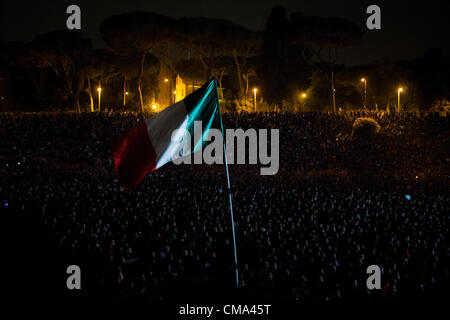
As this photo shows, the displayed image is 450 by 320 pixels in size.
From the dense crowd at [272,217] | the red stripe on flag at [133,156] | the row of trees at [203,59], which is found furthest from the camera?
the row of trees at [203,59]

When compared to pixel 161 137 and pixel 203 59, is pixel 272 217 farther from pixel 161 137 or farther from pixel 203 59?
pixel 203 59

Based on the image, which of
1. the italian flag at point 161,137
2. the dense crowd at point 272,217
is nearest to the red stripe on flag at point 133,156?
the italian flag at point 161,137

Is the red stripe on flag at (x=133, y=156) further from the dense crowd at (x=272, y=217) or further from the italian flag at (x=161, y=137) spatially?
the dense crowd at (x=272, y=217)

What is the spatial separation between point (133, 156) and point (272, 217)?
368 centimetres

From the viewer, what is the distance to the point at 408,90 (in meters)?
31.6

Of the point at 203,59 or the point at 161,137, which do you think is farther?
the point at 203,59

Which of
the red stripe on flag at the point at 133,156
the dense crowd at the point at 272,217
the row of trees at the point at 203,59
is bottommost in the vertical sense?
the dense crowd at the point at 272,217

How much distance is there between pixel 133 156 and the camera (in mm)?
5004

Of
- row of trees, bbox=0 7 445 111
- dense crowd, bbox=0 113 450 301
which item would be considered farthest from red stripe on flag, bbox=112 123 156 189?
row of trees, bbox=0 7 445 111

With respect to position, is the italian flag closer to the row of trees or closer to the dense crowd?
the dense crowd

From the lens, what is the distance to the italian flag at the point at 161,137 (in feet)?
16.1

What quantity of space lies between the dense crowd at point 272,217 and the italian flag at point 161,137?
56.5 inches

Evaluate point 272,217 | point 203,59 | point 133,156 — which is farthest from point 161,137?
point 203,59
